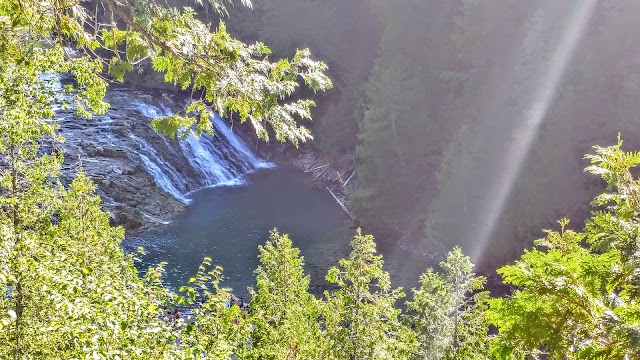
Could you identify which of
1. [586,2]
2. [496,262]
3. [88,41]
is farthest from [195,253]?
[586,2]

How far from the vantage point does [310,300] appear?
12.9 metres

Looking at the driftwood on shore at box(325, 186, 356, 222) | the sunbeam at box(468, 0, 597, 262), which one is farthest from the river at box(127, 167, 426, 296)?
the sunbeam at box(468, 0, 597, 262)

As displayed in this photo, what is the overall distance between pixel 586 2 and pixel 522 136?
787cm

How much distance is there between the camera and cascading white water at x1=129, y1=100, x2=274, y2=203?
3431 centimetres

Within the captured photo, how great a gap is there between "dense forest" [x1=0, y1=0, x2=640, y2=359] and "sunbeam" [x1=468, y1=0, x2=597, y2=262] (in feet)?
0.31

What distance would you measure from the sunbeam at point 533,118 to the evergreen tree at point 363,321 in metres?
15.3

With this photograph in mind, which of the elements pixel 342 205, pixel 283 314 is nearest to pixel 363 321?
pixel 283 314

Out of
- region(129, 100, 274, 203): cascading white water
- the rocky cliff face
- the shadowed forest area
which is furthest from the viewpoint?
region(129, 100, 274, 203): cascading white water

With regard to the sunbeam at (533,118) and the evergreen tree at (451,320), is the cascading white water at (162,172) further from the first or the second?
the evergreen tree at (451,320)

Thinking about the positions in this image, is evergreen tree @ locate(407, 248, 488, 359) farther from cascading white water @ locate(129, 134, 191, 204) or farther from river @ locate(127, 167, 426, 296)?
cascading white water @ locate(129, 134, 191, 204)

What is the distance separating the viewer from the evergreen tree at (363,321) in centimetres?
1004

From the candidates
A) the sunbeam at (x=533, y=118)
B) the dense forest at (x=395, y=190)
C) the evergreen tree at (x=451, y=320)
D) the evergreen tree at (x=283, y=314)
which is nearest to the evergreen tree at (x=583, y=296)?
the dense forest at (x=395, y=190)

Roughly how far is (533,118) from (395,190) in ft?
35.6

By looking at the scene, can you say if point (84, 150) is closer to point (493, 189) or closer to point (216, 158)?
point (216, 158)
